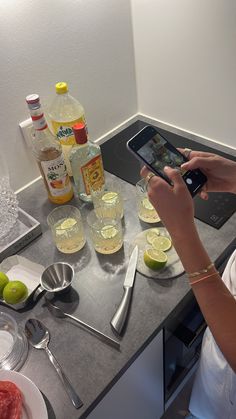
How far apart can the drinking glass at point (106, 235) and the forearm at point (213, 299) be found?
210 millimetres

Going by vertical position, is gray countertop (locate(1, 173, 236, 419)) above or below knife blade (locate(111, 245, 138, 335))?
below

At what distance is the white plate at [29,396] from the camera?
0.60 meters

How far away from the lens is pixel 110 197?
0.95 metres

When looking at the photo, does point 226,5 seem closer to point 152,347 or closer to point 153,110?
point 153,110

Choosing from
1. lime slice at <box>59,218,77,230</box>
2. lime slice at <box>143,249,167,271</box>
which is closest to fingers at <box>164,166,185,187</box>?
lime slice at <box>143,249,167,271</box>

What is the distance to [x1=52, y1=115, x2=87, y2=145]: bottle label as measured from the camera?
95 centimetres

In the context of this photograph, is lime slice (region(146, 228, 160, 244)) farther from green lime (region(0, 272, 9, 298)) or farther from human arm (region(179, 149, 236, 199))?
green lime (region(0, 272, 9, 298))

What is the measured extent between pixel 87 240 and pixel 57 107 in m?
0.39

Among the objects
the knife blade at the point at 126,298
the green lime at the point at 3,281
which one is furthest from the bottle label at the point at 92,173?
the green lime at the point at 3,281

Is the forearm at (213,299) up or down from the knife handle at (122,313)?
up

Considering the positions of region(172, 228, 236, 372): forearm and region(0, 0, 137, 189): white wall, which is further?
region(0, 0, 137, 189): white wall

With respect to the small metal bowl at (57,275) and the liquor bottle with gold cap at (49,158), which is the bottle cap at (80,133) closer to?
the liquor bottle with gold cap at (49,158)

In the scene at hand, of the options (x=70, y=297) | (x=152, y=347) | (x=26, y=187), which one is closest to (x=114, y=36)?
(x=26, y=187)

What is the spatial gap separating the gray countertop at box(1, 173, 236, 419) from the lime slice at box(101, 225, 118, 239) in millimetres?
49
